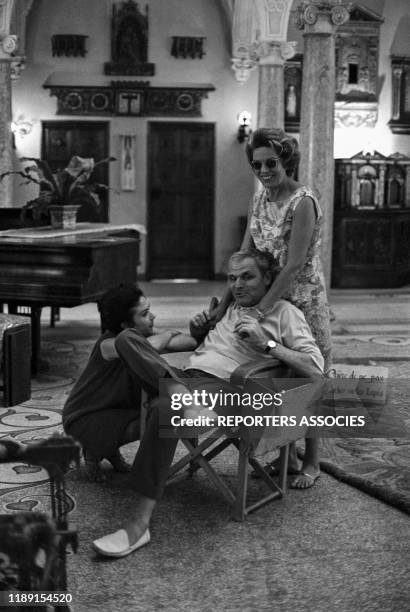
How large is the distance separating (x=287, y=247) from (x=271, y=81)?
7616mm

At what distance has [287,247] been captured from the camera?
4.62 m

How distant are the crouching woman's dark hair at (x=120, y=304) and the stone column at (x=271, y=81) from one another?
7.66m

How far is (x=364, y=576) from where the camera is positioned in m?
3.60

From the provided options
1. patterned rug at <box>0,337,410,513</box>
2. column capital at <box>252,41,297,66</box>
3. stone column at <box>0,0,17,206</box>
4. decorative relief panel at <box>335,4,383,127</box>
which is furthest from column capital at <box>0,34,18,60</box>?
decorative relief panel at <box>335,4,383,127</box>

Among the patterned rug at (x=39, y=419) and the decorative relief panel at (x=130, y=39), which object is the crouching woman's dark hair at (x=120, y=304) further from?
the decorative relief panel at (x=130, y=39)

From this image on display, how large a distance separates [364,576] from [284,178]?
1.86 metres

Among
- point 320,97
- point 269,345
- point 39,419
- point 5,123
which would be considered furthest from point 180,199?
point 269,345

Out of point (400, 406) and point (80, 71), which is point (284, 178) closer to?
point (400, 406)

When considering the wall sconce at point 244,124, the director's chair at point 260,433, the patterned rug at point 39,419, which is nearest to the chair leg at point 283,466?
the director's chair at point 260,433

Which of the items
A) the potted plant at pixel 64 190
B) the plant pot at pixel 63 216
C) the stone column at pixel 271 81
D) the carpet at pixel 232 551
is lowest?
the carpet at pixel 232 551

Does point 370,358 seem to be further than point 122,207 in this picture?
No

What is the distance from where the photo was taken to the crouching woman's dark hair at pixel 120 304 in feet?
14.6

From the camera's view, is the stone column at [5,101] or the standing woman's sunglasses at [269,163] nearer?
the standing woman's sunglasses at [269,163]

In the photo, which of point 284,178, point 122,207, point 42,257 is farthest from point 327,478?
point 122,207
